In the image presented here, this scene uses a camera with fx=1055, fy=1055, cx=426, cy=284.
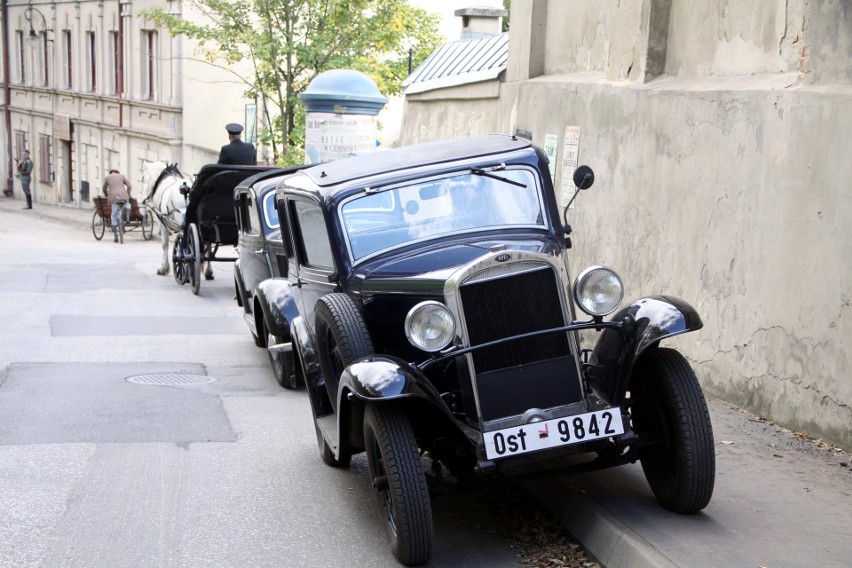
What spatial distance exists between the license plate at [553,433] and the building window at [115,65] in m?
37.5

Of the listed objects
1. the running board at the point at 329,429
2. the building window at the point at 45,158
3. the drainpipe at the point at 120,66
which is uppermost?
the drainpipe at the point at 120,66

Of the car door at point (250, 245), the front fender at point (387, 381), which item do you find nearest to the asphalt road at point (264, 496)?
the front fender at point (387, 381)

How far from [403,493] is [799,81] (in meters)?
4.23

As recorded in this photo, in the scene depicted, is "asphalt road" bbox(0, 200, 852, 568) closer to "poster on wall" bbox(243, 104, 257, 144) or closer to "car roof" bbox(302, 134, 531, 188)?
"car roof" bbox(302, 134, 531, 188)

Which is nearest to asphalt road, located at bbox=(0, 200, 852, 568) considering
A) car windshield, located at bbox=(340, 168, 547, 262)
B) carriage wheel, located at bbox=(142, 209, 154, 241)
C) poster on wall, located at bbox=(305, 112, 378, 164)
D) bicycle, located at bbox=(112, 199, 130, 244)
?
car windshield, located at bbox=(340, 168, 547, 262)

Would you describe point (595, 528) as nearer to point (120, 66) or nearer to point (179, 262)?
point (179, 262)

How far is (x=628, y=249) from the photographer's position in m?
9.80

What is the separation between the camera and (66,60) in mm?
44438

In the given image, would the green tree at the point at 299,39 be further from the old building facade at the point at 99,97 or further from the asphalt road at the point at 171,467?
the asphalt road at the point at 171,467

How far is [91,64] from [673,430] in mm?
40869

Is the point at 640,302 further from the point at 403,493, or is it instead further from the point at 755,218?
the point at 755,218

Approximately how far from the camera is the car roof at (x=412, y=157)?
6438 mm

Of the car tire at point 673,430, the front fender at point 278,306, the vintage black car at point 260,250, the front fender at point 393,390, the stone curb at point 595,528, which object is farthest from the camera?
the vintage black car at point 260,250

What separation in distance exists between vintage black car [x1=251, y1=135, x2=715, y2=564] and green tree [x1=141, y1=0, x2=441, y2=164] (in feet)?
58.5
